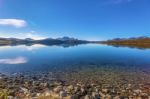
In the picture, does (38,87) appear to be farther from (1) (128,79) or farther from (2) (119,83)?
(1) (128,79)

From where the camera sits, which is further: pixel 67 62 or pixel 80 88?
pixel 67 62

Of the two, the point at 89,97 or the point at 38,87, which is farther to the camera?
the point at 38,87

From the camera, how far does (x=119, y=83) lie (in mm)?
24047

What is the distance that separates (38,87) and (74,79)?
20.5 feet

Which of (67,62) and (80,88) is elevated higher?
(80,88)

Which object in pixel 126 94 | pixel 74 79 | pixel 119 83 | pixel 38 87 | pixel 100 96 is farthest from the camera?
pixel 74 79

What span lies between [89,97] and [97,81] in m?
9.34

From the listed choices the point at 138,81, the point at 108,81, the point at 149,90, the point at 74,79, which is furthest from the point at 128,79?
the point at 74,79

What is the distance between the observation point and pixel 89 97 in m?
15.9

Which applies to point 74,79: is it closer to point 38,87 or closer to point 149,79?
point 38,87

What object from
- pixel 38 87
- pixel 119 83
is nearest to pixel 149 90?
pixel 119 83

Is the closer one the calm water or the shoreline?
the shoreline

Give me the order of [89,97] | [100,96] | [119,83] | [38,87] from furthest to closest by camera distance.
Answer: [119,83] < [38,87] < [100,96] < [89,97]

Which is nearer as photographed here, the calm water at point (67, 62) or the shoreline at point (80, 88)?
the shoreline at point (80, 88)
